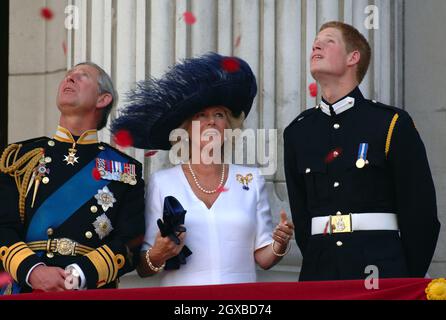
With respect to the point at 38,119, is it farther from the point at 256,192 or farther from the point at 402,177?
the point at 402,177

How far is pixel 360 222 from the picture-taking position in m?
5.13

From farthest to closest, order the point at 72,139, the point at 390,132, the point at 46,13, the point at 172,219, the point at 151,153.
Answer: the point at 46,13, the point at 151,153, the point at 72,139, the point at 390,132, the point at 172,219

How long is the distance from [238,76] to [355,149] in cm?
68

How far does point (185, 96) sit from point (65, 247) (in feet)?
2.68

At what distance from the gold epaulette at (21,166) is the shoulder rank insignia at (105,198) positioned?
0.88 ft

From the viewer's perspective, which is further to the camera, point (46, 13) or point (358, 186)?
point (46, 13)

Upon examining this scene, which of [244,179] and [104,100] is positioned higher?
[104,100]

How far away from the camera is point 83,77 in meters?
5.51

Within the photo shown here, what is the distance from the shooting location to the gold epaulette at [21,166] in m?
5.26

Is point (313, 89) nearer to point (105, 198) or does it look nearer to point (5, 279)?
point (105, 198)

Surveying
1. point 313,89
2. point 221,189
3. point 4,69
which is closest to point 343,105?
point 221,189

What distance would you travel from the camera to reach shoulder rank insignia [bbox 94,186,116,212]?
528cm

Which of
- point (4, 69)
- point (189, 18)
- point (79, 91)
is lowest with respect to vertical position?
point (79, 91)

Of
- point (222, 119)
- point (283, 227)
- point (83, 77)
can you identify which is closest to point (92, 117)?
point (83, 77)
